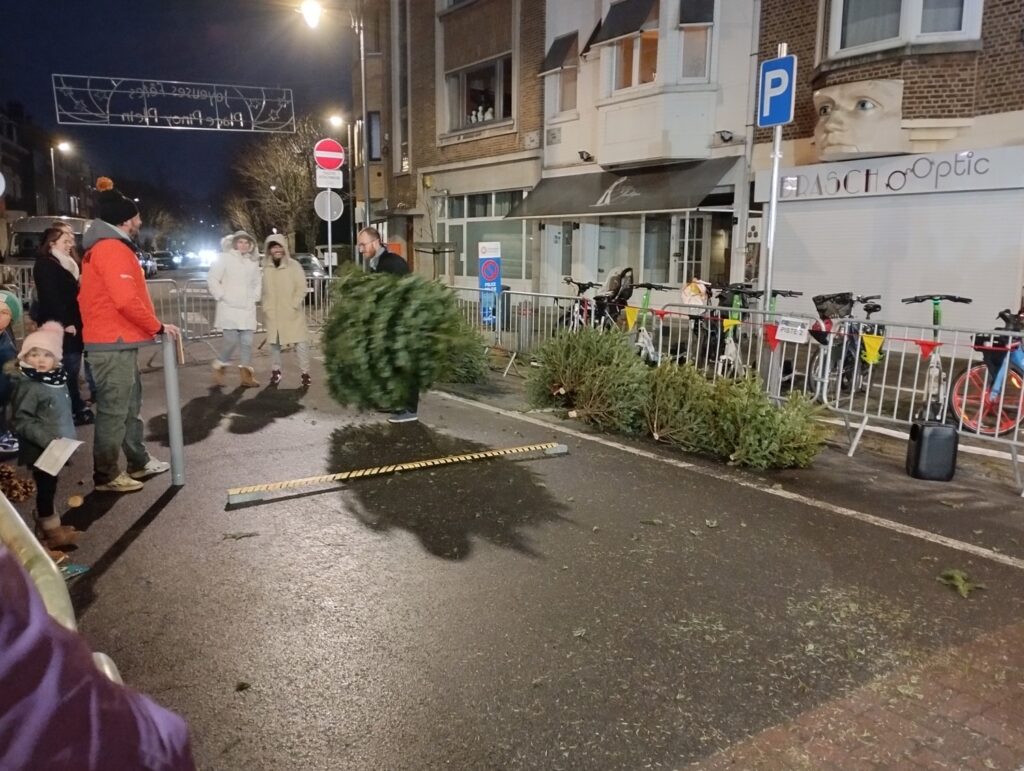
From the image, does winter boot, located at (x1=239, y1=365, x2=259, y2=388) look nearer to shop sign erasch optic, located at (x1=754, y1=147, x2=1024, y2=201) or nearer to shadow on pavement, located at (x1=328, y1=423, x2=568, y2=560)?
shadow on pavement, located at (x1=328, y1=423, x2=568, y2=560)

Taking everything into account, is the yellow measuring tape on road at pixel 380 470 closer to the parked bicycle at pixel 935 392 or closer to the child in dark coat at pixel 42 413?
the child in dark coat at pixel 42 413

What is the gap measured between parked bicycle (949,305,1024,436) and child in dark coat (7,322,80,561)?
7.01 metres

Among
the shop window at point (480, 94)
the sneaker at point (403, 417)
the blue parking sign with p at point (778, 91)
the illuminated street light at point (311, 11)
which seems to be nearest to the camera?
the sneaker at point (403, 417)

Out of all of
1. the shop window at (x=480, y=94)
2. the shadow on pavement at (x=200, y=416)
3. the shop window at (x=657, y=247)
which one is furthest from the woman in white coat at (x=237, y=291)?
the shop window at (x=480, y=94)

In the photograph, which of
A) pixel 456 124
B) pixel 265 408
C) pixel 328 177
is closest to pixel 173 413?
pixel 265 408

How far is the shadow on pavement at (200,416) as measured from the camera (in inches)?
298

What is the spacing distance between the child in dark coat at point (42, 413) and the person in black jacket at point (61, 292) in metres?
2.53

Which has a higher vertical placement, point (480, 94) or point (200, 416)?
point (480, 94)

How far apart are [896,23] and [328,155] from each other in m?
9.43

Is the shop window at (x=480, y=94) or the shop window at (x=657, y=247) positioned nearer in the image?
the shop window at (x=657, y=247)

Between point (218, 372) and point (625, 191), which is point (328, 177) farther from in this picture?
point (625, 191)

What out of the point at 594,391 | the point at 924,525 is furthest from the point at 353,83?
the point at 924,525

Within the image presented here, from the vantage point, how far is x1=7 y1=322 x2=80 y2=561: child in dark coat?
458 cm

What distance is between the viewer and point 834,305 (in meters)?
9.52
